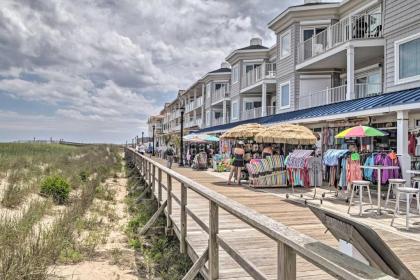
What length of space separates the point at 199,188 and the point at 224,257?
0.97m

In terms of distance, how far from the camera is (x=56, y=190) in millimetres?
12414

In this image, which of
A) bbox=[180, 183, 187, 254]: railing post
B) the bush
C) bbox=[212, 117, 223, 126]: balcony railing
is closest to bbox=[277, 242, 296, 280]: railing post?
bbox=[180, 183, 187, 254]: railing post

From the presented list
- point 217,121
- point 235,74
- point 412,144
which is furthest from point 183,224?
point 217,121

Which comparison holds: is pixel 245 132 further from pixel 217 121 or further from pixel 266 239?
pixel 217 121

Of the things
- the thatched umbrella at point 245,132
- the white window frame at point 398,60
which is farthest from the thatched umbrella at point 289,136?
the white window frame at point 398,60

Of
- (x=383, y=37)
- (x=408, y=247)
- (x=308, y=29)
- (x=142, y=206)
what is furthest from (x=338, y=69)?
(x=408, y=247)

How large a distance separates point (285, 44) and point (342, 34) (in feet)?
15.0

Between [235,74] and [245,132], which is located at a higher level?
[235,74]

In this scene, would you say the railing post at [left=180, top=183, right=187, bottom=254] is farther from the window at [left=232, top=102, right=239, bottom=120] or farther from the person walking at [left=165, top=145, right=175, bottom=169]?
the window at [left=232, top=102, right=239, bottom=120]

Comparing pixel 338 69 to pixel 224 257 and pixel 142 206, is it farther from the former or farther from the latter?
pixel 224 257

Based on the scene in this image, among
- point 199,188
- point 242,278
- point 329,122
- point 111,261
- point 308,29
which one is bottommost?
point 111,261

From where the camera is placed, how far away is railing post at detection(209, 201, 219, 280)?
3875 mm

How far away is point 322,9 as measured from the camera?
1806cm

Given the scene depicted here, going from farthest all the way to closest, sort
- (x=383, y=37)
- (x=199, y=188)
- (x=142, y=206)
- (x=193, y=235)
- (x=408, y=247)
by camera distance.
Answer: (x=383, y=37)
(x=142, y=206)
(x=193, y=235)
(x=408, y=247)
(x=199, y=188)
